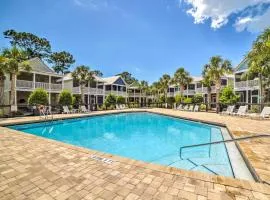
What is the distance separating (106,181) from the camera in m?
3.19

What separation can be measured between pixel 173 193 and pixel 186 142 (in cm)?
621

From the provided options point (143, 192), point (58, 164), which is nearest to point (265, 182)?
point (143, 192)

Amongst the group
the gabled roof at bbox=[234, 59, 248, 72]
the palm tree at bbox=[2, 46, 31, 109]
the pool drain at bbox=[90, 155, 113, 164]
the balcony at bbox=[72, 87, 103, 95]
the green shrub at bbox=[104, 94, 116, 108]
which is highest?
the gabled roof at bbox=[234, 59, 248, 72]

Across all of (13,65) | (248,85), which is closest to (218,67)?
(248,85)

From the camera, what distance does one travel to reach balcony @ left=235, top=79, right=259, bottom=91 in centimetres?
2103

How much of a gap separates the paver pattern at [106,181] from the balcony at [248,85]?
20.5m

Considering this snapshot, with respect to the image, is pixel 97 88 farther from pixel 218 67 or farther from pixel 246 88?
pixel 246 88

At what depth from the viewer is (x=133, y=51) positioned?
42500mm

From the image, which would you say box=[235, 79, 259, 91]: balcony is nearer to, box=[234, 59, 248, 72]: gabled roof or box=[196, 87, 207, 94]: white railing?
box=[234, 59, 248, 72]: gabled roof

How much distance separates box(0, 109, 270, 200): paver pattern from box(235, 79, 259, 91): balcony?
67.3 feet

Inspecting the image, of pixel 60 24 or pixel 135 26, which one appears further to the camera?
pixel 135 26

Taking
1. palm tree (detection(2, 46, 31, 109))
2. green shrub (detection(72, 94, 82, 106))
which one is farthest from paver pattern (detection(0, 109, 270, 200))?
green shrub (detection(72, 94, 82, 106))

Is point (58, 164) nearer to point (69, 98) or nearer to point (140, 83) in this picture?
point (69, 98)

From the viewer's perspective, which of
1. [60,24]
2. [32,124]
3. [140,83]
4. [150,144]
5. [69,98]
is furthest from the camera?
[140,83]
